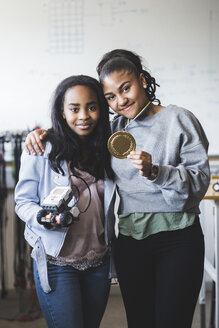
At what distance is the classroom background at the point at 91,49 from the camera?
Answer: 286 cm

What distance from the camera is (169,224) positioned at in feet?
4.25

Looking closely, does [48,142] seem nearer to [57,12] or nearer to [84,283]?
[84,283]

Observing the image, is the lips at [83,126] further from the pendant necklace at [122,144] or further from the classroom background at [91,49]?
the classroom background at [91,49]

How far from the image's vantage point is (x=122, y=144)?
1.30 metres

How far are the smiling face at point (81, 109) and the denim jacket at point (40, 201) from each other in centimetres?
14

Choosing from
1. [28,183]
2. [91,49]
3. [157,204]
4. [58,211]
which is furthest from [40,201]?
[91,49]

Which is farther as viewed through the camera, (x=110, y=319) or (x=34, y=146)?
(x=110, y=319)

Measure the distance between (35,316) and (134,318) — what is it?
5.27ft

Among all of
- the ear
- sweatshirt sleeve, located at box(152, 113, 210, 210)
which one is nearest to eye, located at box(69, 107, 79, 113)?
the ear

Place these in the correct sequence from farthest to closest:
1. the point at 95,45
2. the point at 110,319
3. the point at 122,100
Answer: the point at 95,45 → the point at 110,319 → the point at 122,100

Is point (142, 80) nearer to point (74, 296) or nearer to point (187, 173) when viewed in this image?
point (187, 173)

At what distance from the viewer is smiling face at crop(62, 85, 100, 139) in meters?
1.40

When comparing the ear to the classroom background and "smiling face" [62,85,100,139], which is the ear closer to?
"smiling face" [62,85,100,139]

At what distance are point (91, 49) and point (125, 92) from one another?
1.68 m
